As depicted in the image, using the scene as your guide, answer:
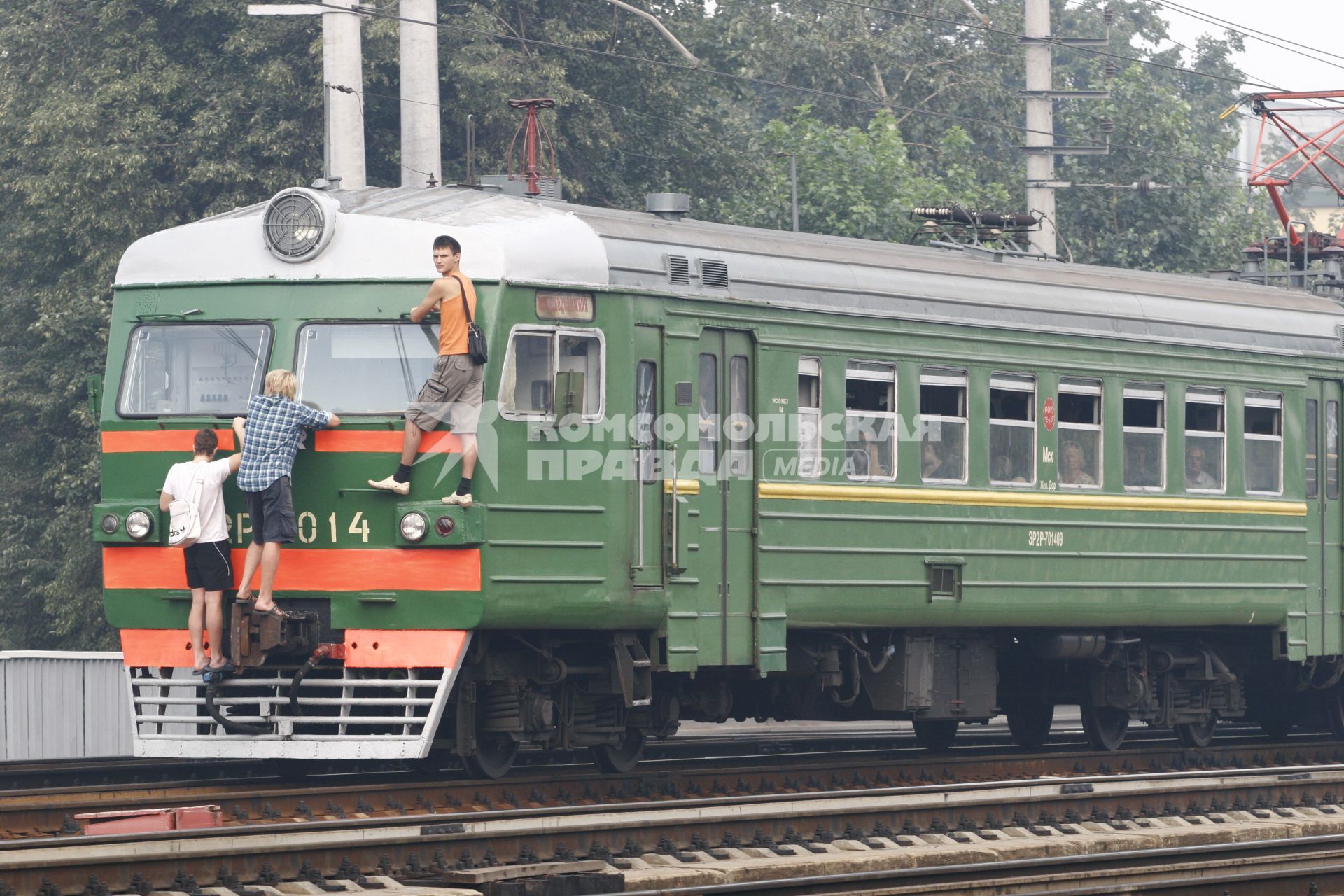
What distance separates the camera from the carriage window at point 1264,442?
698 inches

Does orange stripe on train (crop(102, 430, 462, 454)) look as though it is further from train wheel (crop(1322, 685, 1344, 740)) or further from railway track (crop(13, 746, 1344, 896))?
train wheel (crop(1322, 685, 1344, 740))

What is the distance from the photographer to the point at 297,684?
41.3ft

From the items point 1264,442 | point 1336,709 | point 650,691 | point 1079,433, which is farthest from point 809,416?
point 1336,709

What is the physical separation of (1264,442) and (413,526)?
8.14 m

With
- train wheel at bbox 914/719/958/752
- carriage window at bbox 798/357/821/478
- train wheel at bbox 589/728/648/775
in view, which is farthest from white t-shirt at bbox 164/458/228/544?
train wheel at bbox 914/719/958/752

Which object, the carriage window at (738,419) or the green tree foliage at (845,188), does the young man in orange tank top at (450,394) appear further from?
the green tree foliage at (845,188)

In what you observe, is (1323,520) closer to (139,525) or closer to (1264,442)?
(1264,442)

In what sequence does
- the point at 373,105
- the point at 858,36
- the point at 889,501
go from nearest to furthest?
the point at 889,501 → the point at 373,105 → the point at 858,36

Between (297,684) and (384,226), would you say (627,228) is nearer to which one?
(384,226)

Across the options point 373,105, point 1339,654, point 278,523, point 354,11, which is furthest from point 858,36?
point 278,523

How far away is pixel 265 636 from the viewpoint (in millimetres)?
12570

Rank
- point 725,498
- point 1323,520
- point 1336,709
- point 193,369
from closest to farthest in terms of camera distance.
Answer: point 193,369
point 725,498
point 1323,520
point 1336,709

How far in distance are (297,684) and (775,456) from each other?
3.50 metres

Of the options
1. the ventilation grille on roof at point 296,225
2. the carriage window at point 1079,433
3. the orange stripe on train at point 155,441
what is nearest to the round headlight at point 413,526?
the orange stripe on train at point 155,441
